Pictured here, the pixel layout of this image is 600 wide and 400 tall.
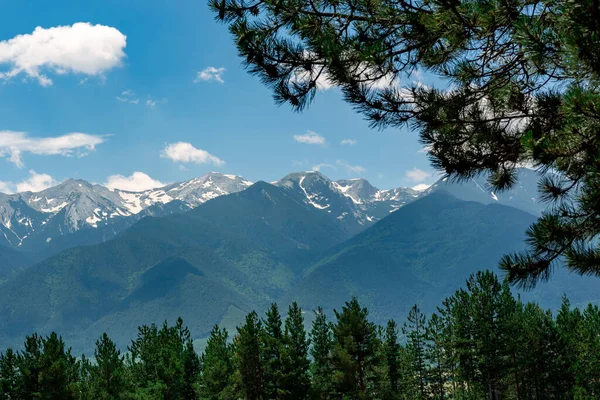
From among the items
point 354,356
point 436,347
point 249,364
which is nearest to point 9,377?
point 249,364

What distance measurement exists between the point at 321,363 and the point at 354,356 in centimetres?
1131

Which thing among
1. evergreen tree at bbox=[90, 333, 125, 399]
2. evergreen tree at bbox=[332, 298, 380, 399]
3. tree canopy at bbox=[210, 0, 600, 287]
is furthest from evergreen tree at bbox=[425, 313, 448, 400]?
tree canopy at bbox=[210, 0, 600, 287]

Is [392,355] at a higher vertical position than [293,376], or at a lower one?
higher

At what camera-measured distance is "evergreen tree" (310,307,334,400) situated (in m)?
41.9

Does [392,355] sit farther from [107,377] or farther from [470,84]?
[470,84]

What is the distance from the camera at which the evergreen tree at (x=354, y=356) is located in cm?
3906

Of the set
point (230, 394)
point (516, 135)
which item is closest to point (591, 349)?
point (230, 394)

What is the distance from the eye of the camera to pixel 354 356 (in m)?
40.7

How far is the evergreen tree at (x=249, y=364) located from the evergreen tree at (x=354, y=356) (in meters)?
6.10

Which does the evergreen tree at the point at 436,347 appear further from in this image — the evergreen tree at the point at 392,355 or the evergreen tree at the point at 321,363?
the evergreen tree at the point at 321,363

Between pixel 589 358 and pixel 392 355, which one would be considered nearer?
pixel 589 358

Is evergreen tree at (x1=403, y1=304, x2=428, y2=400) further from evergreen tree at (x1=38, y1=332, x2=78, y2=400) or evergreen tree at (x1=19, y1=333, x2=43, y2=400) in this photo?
evergreen tree at (x1=19, y1=333, x2=43, y2=400)

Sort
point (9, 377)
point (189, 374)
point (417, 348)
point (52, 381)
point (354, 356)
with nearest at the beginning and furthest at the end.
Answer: point (52, 381) < point (9, 377) < point (354, 356) < point (189, 374) < point (417, 348)

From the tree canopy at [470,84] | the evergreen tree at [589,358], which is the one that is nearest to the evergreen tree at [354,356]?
the evergreen tree at [589,358]
